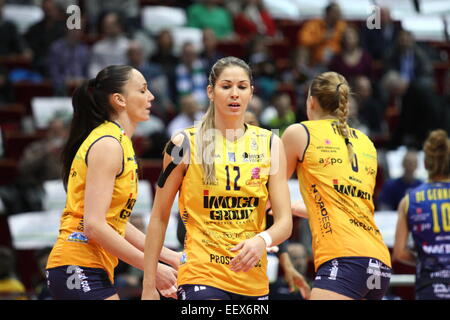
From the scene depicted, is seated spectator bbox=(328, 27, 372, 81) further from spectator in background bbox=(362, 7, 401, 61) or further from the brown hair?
the brown hair

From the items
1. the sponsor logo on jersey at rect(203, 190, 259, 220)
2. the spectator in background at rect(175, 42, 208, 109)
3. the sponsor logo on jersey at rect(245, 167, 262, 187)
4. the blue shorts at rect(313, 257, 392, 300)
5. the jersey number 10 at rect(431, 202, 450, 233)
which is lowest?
the blue shorts at rect(313, 257, 392, 300)

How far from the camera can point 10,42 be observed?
43.5ft

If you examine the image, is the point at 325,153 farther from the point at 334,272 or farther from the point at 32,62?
the point at 32,62

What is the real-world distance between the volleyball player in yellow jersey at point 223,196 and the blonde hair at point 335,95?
1.86 ft

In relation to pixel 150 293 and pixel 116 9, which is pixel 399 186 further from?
pixel 116 9

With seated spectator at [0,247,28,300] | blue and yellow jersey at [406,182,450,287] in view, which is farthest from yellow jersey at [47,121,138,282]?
seated spectator at [0,247,28,300]

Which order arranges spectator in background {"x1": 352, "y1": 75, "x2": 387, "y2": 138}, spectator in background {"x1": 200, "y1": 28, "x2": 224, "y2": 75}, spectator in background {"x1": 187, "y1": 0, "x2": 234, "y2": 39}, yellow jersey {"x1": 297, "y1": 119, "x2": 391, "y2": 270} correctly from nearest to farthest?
yellow jersey {"x1": 297, "y1": 119, "x2": 391, "y2": 270} < spectator in background {"x1": 352, "y1": 75, "x2": 387, "y2": 138} < spectator in background {"x1": 200, "y1": 28, "x2": 224, "y2": 75} < spectator in background {"x1": 187, "y1": 0, "x2": 234, "y2": 39}

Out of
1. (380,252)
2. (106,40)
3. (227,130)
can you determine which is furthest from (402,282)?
(106,40)

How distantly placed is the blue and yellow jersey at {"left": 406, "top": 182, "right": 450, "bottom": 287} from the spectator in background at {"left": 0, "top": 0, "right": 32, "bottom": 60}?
29.3 ft

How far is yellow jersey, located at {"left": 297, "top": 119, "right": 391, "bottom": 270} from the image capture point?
4.70 m

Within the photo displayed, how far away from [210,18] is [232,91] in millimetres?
10401

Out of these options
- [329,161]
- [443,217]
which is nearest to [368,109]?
[443,217]
